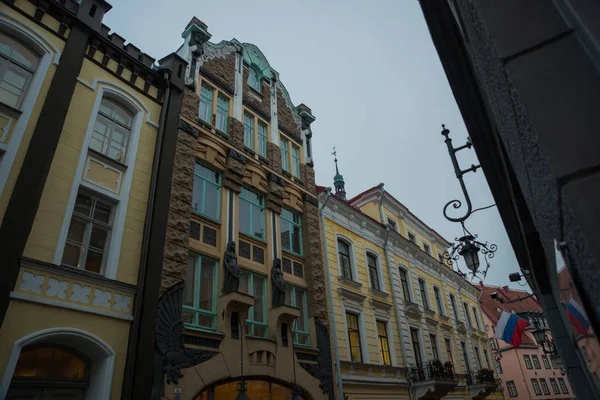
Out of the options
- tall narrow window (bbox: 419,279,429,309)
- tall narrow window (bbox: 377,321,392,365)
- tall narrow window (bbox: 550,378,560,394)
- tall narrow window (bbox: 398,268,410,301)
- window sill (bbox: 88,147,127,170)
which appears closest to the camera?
window sill (bbox: 88,147,127,170)

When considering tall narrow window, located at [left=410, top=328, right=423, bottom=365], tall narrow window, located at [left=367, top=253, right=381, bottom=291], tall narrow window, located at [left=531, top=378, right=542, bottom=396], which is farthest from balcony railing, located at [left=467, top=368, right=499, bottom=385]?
tall narrow window, located at [left=531, top=378, right=542, bottom=396]

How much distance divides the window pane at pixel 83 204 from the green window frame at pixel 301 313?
7383mm

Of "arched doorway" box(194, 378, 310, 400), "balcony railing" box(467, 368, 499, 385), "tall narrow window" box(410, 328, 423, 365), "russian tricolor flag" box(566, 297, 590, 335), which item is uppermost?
"tall narrow window" box(410, 328, 423, 365)

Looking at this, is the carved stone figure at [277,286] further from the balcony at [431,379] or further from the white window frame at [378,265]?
the balcony at [431,379]

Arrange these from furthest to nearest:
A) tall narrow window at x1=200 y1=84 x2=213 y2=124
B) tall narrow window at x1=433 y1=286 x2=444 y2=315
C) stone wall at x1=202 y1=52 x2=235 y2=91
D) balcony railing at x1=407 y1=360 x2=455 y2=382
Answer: tall narrow window at x1=433 y1=286 x2=444 y2=315
balcony railing at x1=407 y1=360 x2=455 y2=382
stone wall at x1=202 y1=52 x2=235 y2=91
tall narrow window at x1=200 y1=84 x2=213 y2=124

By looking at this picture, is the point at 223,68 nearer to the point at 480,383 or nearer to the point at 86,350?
the point at 86,350

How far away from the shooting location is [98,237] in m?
9.68

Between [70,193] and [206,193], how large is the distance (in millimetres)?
4423

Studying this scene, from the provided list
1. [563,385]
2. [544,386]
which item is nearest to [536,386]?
[544,386]

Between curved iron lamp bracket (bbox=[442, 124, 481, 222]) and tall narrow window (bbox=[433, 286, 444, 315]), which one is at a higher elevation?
tall narrow window (bbox=[433, 286, 444, 315])

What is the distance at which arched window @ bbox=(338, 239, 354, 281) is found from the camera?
1802cm

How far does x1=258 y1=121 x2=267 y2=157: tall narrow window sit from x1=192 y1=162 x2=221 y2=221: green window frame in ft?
10.2

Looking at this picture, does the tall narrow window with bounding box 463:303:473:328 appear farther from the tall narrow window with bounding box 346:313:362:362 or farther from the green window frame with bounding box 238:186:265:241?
the green window frame with bounding box 238:186:265:241

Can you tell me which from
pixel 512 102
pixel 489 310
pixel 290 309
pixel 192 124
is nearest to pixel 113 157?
pixel 192 124
